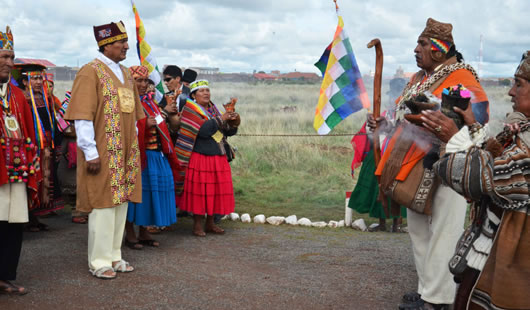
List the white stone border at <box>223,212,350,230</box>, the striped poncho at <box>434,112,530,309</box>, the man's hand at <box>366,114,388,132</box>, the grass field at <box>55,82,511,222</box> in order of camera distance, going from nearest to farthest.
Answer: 1. the striped poncho at <box>434,112,530,309</box>
2. the man's hand at <box>366,114,388,132</box>
3. the white stone border at <box>223,212,350,230</box>
4. the grass field at <box>55,82,511,222</box>

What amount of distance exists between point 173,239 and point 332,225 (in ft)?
7.20

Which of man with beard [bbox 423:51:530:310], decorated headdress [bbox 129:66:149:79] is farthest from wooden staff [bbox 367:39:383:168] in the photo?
decorated headdress [bbox 129:66:149:79]

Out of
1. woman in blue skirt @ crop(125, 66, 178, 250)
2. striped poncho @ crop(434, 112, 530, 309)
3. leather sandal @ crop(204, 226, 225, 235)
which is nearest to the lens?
striped poncho @ crop(434, 112, 530, 309)

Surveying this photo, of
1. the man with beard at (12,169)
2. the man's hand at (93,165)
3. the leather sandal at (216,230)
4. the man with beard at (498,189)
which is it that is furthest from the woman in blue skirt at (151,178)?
the man with beard at (498,189)

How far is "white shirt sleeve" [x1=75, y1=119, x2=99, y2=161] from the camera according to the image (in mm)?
4746

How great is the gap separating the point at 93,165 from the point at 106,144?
0.24 m

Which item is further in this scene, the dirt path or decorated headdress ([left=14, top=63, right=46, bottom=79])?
decorated headdress ([left=14, top=63, right=46, bottom=79])

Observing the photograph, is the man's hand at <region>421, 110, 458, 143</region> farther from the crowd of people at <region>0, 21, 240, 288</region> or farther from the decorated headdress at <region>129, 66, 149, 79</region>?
the decorated headdress at <region>129, 66, 149, 79</region>

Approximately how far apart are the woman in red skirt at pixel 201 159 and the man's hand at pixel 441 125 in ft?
13.6

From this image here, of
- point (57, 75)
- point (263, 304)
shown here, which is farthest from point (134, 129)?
point (57, 75)

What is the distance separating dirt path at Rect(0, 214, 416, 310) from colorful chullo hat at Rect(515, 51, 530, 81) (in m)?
2.42

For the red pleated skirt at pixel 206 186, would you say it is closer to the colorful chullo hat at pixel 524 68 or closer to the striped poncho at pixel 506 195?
the striped poncho at pixel 506 195

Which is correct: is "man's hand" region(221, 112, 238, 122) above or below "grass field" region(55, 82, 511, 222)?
above

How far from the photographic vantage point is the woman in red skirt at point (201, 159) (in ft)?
21.7
